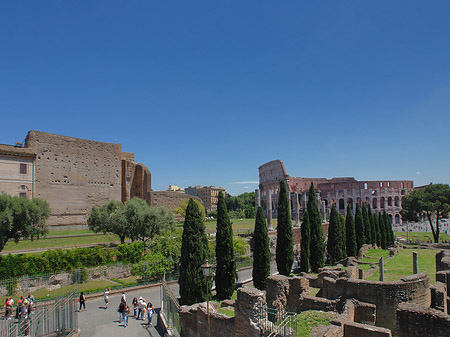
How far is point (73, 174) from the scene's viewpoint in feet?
134

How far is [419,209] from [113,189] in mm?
51561

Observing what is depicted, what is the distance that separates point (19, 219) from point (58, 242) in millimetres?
7694

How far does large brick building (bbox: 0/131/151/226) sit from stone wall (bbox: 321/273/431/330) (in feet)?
113

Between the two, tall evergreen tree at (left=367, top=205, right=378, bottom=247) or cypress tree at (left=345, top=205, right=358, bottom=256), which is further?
tall evergreen tree at (left=367, top=205, right=378, bottom=247)

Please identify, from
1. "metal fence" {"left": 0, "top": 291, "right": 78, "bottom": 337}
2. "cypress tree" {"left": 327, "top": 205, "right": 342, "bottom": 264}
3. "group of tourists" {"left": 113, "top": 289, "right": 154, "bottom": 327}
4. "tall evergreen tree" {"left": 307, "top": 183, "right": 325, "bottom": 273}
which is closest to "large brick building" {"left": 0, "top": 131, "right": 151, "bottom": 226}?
"group of tourists" {"left": 113, "top": 289, "right": 154, "bottom": 327}

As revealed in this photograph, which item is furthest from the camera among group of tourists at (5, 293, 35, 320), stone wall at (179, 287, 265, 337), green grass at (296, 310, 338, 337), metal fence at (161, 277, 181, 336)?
group of tourists at (5, 293, 35, 320)

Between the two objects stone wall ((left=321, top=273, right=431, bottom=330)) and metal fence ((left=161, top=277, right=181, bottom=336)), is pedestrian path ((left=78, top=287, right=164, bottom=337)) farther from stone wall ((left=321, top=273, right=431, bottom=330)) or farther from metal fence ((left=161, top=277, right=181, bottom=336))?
stone wall ((left=321, top=273, right=431, bottom=330))

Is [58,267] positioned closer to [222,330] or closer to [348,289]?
[222,330]

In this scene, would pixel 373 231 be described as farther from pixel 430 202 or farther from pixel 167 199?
pixel 167 199

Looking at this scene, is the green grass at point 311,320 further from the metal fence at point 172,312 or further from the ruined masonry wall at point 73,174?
the ruined masonry wall at point 73,174

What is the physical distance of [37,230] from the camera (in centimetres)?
2142

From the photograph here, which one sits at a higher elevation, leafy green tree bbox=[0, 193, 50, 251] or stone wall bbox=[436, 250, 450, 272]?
leafy green tree bbox=[0, 193, 50, 251]

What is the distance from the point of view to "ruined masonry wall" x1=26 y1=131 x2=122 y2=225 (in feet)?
122

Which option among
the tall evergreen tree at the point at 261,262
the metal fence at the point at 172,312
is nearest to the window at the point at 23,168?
the metal fence at the point at 172,312
